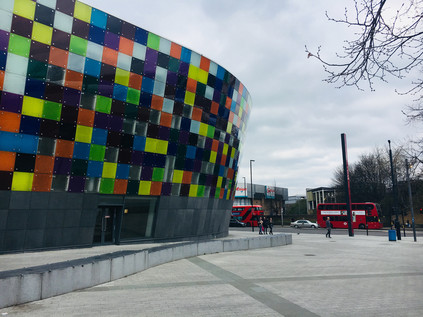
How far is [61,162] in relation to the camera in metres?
18.7

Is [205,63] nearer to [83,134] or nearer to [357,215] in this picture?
[83,134]

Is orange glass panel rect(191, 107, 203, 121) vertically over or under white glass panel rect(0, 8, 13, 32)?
under

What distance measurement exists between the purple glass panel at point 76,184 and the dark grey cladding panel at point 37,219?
197cm

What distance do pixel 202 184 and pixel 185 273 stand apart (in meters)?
15.0

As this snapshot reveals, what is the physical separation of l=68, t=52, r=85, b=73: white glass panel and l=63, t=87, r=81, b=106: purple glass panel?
124cm

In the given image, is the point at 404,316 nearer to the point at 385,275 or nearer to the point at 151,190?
the point at 385,275

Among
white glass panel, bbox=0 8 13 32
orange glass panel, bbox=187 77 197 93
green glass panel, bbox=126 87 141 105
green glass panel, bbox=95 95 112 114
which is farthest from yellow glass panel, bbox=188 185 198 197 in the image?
white glass panel, bbox=0 8 13 32

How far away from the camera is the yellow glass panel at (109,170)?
67.6 ft

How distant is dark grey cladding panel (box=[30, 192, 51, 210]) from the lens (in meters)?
17.7

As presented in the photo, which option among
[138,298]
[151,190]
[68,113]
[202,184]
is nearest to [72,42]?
[68,113]

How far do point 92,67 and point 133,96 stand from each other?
3099 millimetres

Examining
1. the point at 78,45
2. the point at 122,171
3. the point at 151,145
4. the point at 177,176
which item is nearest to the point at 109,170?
the point at 122,171

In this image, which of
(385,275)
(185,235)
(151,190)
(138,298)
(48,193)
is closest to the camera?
(138,298)

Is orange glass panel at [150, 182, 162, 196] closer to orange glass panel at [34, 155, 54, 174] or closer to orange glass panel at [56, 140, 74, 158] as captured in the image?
orange glass panel at [56, 140, 74, 158]
